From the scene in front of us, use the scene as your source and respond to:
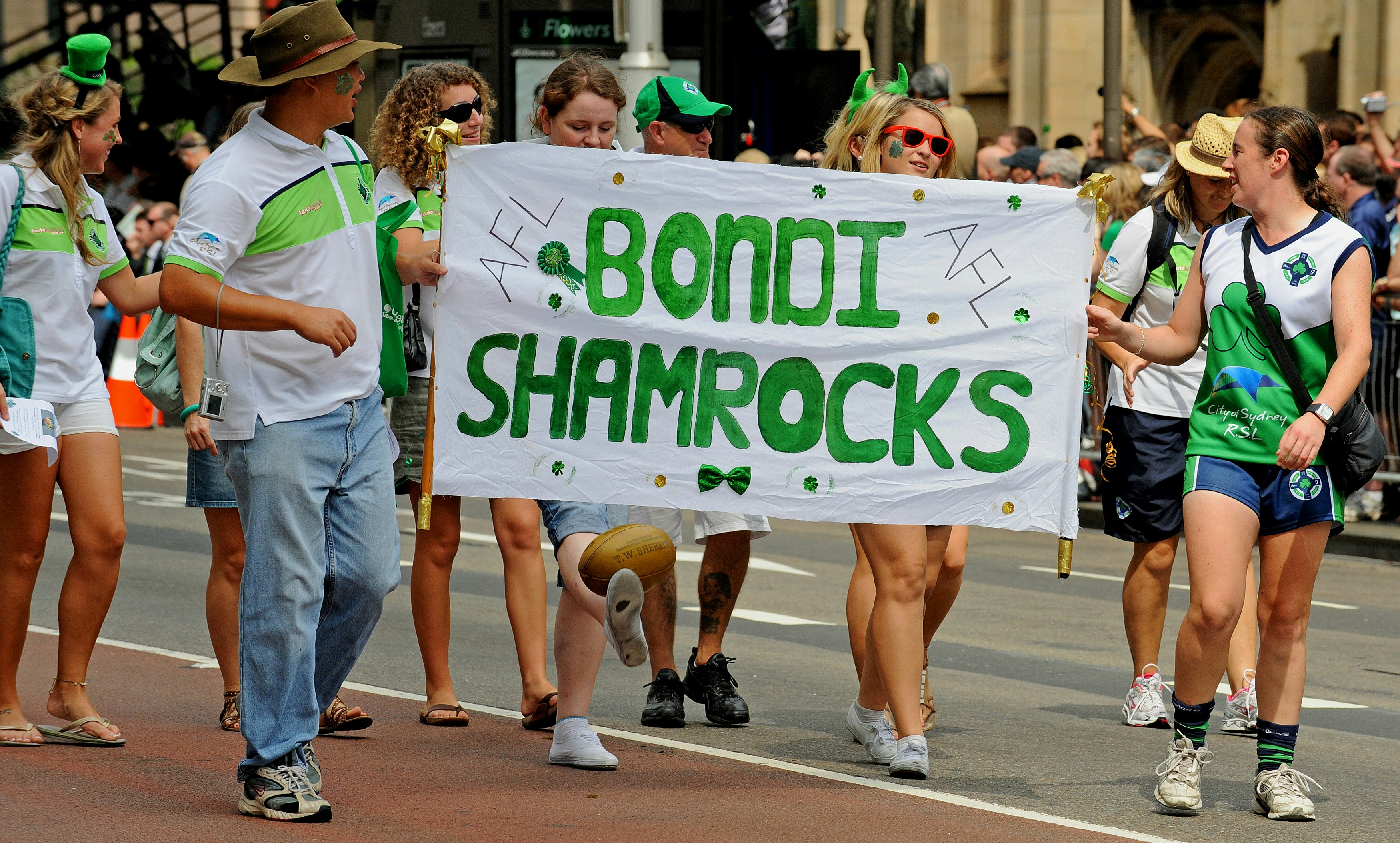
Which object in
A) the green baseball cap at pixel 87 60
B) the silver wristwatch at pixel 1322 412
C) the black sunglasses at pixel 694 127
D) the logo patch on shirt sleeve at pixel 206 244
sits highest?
the green baseball cap at pixel 87 60

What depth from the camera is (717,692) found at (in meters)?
6.71

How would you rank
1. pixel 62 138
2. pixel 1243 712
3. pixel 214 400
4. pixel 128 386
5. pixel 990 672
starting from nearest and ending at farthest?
1. pixel 214 400
2. pixel 62 138
3. pixel 1243 712
4. pixel 990 672
5. pixel 128 386

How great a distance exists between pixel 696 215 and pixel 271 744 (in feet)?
6.60

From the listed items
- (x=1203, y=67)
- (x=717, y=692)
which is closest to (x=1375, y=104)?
(x=717, y=692)

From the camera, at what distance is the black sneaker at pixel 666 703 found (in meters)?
6.62

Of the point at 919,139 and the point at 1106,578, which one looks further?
the point at 1106,578

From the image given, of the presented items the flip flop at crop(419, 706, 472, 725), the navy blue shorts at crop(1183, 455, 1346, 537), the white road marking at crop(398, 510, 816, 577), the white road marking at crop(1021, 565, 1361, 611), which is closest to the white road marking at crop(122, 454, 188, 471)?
the white road marking at crop(398, 510, 816, 577)

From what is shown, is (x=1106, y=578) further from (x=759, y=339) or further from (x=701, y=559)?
(x=759, y=339)

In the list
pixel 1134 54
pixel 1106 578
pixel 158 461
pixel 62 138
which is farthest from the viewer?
pixel 1134 54

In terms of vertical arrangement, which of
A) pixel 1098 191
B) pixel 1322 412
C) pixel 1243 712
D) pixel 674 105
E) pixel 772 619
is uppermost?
pixel 674 105

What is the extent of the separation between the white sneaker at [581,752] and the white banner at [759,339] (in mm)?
706

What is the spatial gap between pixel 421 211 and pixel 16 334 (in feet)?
4.37

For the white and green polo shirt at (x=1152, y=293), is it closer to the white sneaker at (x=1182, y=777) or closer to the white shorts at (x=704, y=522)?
the white shorts at (x=704, y=522)

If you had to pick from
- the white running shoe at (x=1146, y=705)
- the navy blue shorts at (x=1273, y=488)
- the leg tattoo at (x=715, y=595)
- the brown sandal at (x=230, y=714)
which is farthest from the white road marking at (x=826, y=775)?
the white running shoe at (x=1146, y=705)
